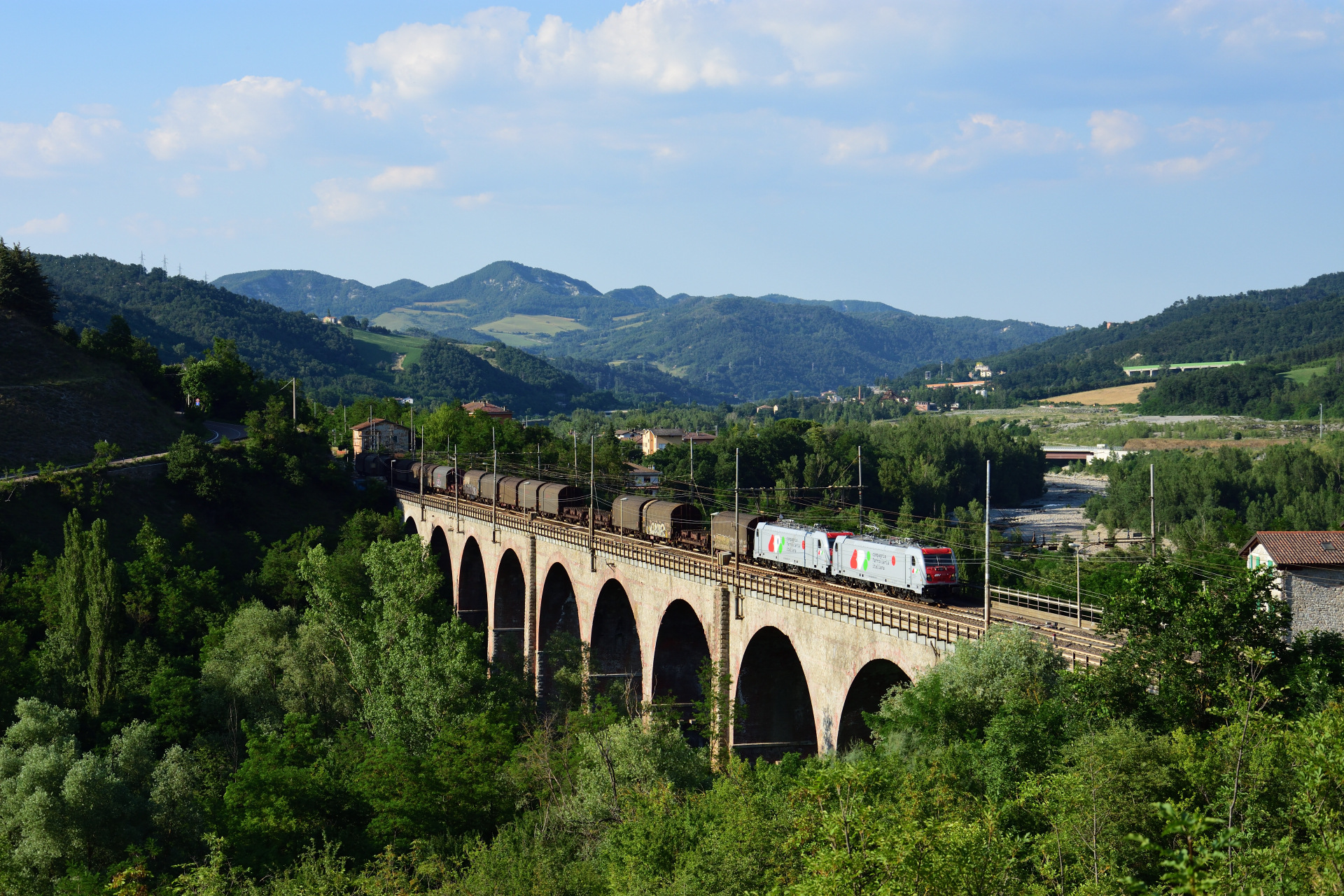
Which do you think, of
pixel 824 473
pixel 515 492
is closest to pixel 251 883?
pixel 515 492

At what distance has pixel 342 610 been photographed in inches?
2432

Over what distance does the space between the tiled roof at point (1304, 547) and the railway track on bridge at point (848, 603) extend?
15039mm

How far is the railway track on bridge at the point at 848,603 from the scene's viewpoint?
107 ft

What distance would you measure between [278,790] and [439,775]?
5.47 metres

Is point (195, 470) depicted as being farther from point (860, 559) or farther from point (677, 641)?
point (860, 559)

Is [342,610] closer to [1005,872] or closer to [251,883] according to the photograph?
[251,883]

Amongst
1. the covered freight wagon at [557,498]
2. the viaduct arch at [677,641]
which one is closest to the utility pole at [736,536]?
the viaduct arch at [677,641]

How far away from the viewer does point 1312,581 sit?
45531 mm

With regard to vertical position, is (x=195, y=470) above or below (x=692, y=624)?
above

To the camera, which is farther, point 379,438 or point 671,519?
point 379,438

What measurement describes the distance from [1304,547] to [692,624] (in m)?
27.1

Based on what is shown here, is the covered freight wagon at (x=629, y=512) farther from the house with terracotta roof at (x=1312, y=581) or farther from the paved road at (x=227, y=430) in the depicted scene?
the paved road at (x=227, y=430)

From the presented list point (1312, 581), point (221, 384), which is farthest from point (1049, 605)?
point (221, 384)

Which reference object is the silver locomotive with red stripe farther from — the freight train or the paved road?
the paved road
